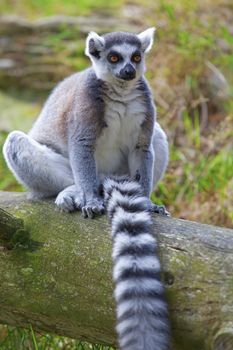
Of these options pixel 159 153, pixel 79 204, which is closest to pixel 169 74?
pixel 159 153

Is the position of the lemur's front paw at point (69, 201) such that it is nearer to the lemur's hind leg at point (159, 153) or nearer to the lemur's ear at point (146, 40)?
the lemur's hind leg at point (159, 153)

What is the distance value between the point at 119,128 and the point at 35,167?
0.61m

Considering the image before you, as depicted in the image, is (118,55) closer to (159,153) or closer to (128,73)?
(128,73)

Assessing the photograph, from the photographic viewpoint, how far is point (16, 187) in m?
6.59

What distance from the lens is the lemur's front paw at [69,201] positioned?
141 inches

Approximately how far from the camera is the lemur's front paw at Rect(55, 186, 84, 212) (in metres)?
3.58

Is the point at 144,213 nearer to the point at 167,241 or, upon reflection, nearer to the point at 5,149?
the point at 167,241

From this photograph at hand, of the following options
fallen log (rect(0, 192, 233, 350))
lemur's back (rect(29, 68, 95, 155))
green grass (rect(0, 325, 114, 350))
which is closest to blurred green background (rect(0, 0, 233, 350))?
green grass (rect(0, 325, 114, 350))

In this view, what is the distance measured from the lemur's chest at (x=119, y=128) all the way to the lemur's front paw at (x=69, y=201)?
390 millimetres

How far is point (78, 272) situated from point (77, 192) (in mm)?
766

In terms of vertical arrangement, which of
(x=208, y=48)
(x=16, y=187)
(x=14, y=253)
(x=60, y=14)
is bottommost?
(x=14, y=253)

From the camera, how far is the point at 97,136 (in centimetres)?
392

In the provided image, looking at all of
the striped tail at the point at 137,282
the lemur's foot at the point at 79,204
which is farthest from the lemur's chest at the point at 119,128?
the striped tail at the point at 137,282

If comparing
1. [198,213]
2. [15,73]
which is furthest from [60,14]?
[198,213]
